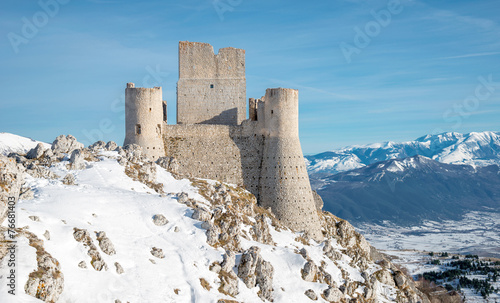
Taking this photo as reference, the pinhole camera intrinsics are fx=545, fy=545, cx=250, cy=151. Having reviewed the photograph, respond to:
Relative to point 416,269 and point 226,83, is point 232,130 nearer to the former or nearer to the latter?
point 226,83

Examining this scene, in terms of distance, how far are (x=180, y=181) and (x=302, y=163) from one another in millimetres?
16364

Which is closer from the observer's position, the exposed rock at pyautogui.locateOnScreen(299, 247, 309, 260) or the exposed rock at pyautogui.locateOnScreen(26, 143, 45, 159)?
the exposed rock at pyautogui.locateOnScreen(26, 143, 45, 159)

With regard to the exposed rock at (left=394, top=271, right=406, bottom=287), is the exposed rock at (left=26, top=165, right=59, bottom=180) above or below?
above

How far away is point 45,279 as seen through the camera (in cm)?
3303

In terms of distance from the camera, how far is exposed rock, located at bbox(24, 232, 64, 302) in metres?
32.3

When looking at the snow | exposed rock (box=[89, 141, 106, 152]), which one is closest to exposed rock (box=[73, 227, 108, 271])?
the snow

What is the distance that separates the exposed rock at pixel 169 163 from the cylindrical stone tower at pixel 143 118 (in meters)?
1.85

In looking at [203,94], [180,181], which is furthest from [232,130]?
[180,181]

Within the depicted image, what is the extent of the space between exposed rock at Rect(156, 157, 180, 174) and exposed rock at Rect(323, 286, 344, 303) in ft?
68.7

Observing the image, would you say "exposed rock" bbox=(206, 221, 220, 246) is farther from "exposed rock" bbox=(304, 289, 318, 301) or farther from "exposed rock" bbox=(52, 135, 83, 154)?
"exposed rock" bbox=(52, 135, 83, 154)

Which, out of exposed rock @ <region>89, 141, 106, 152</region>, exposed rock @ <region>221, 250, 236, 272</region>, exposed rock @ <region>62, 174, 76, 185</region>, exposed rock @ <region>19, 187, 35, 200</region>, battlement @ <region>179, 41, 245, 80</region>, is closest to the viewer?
exposed rock @ <region>19, 187, 35, 200</region>

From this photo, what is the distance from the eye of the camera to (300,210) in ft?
213

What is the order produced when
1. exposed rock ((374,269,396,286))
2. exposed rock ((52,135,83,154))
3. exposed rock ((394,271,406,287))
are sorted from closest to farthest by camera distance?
exposed rock ((52,135,83,154))
exposed rock ((374,269,396,286))
exposed rock ((394,271,406,287))

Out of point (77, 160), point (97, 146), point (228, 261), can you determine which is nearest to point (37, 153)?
point (77, 160)
